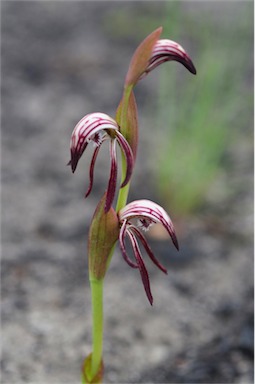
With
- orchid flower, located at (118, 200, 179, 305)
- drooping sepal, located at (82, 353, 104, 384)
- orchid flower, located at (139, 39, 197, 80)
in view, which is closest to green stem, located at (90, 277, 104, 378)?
drooping sepal, located at (82, 353, 104, 384)

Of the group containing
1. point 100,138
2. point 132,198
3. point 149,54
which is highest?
point 132,198

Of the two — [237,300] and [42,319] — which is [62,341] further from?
[237,300]

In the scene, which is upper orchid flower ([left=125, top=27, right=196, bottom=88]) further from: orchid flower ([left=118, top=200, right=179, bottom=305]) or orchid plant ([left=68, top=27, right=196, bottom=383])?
orchid flower ([left=118, top=200, right=179, bottom=305])

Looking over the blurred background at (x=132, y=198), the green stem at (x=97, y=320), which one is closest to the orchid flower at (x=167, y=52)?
the green stem at (x=97, y=320)

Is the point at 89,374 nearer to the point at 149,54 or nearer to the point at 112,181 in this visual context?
the point at 112,181

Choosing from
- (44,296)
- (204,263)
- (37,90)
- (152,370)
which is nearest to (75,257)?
(44,296)

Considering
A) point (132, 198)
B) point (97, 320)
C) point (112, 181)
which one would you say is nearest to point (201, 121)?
point (132, 198)
